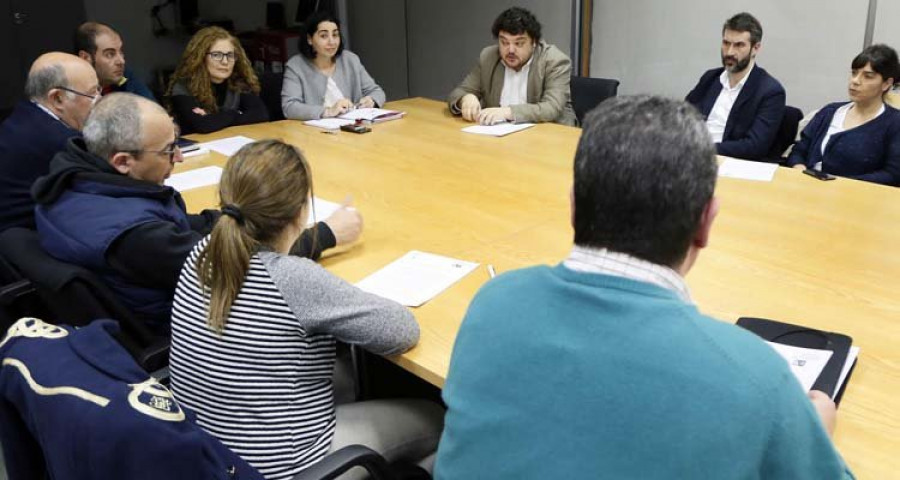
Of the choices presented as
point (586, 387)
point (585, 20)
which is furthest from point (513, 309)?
point (585, 20)

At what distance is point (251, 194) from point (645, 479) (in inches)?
38.2

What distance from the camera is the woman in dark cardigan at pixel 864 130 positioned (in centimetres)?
304

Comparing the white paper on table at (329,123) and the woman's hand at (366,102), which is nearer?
the white paper on table at (329,123)

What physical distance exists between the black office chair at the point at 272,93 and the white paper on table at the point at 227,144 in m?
0.75

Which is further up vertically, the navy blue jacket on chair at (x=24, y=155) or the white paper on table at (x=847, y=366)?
the navy blue jacket on chair at (x=24, y=155)

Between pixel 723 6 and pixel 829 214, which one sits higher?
pixel 723 6

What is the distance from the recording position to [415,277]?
78.2 inches

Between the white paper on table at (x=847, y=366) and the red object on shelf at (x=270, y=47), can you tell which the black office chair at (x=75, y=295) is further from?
the red object on shelf at (x=270, y=47)

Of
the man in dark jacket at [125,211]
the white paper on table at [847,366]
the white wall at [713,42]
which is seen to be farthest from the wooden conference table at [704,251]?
the white wall at [713,42]

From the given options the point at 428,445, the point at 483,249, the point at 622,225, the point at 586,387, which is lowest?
the point at 428,445

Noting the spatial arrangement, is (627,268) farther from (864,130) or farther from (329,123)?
(329,123)

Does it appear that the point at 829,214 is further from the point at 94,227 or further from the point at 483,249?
the point at 94,227

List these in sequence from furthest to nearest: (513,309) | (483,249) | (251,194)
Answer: (483,249), (251,194), (513,309)

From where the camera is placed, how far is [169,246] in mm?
1854
